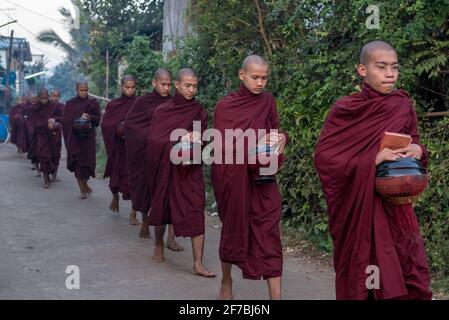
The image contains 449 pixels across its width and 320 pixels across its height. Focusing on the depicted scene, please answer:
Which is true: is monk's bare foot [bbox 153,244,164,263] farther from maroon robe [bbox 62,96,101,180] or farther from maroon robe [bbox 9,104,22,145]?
maroon robe [bbox 9,104,22,145]

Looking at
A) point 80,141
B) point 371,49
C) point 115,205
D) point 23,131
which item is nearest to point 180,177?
point 371,49

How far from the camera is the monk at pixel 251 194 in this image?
5281 mm

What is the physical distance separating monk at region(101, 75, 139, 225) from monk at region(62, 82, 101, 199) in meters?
1.63

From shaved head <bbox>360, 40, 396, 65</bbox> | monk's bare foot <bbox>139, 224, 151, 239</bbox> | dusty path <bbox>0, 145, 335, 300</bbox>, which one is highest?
shaved head <bbox>360, 40, 396, 65</bbox>

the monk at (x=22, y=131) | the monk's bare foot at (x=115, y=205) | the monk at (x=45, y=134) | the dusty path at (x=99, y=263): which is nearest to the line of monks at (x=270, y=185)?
the dusty path at (x=99, y=263)

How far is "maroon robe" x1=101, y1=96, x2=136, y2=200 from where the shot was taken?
957 cm

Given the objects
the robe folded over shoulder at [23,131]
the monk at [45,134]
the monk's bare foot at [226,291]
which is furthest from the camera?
the robe folded over shoulder at [23,131]

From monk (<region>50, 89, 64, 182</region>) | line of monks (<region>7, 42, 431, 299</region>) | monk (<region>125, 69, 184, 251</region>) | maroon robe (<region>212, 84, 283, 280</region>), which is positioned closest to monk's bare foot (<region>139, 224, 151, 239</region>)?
line of monks (<region>7, 42, 431, 299</region>)

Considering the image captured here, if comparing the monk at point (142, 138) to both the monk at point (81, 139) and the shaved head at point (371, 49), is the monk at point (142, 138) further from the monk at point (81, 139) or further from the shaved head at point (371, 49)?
the shaved head at point (371, 49)

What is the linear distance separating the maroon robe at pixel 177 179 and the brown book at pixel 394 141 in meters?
2.91

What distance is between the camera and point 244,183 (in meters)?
5.40

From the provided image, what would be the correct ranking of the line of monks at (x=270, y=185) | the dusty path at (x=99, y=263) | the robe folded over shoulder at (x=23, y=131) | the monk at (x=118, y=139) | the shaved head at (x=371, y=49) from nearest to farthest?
the line of monks at (x=270, y=185), the shaved head at (x=371, y=49), the dusty path at (x=99, y=263), the monk at (x=118, y=139), the robe folded over shoulder at (x=23, y=131)
